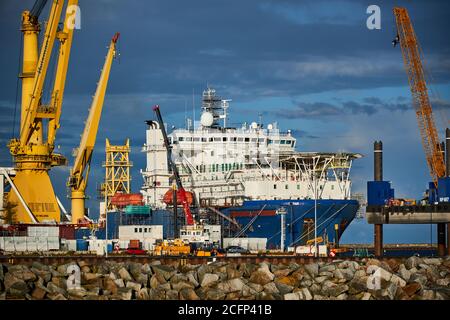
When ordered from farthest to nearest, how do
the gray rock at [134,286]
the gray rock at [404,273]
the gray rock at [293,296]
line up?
the gray rock at [404,273] < the gray rock at [134,286] < the gray rock at [293,296]

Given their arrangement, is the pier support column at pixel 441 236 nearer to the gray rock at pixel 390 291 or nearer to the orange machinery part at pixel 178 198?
the gray rock at pixel 390 291

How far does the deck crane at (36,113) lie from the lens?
320 ft

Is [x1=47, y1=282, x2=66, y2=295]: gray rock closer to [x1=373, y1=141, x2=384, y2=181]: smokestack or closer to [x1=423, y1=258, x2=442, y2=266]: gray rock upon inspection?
[x1=423, y1=258, x2=442, y2=266]: gray rock

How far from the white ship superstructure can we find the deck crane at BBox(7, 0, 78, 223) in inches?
593

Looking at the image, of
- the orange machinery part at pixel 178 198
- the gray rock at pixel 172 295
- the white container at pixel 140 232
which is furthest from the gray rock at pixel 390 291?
the orange machinery part at pixel 178 198

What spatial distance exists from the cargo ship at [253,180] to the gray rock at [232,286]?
136ft

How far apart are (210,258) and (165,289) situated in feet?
44.2

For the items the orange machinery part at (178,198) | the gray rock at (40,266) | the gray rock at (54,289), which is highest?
the orange machinery part at (178,198)

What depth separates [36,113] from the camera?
322ft

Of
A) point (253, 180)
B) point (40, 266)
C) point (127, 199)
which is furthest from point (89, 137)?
point (40, 266)

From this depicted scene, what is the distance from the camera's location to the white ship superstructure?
101 meters

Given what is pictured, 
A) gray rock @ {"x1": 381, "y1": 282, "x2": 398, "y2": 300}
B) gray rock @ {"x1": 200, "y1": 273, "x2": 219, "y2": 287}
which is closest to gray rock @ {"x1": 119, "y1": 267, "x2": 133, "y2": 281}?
gray rock @ {"x1": 200, "y1": 273, "x2": 219, "y2": 287}

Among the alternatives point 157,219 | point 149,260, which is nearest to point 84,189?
point 157,219

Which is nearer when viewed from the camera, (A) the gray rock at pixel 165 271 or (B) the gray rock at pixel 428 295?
(B) the gray rock at pixel 428 295
